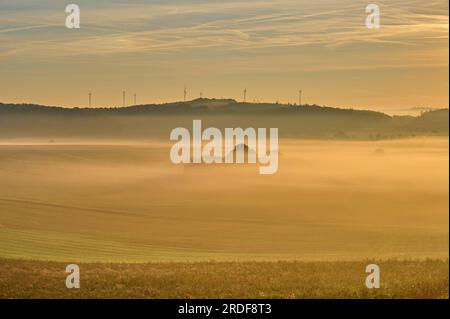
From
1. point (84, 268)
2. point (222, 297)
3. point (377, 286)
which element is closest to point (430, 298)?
point (377, 286)

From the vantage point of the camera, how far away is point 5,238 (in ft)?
74.2

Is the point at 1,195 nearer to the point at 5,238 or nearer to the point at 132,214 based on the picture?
the point at 5,238

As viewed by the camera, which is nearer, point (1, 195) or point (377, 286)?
point (377, 286)

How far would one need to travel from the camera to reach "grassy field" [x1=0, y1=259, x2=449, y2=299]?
1869 cm

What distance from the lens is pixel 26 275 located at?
19.8 metres

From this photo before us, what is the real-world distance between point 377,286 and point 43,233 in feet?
29.1

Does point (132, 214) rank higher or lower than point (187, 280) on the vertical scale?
higher

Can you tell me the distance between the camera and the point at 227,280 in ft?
63.6

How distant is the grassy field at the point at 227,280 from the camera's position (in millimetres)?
18688

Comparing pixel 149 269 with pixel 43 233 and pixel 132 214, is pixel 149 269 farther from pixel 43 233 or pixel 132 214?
pixel 43 233

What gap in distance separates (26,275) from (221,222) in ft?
15.9
